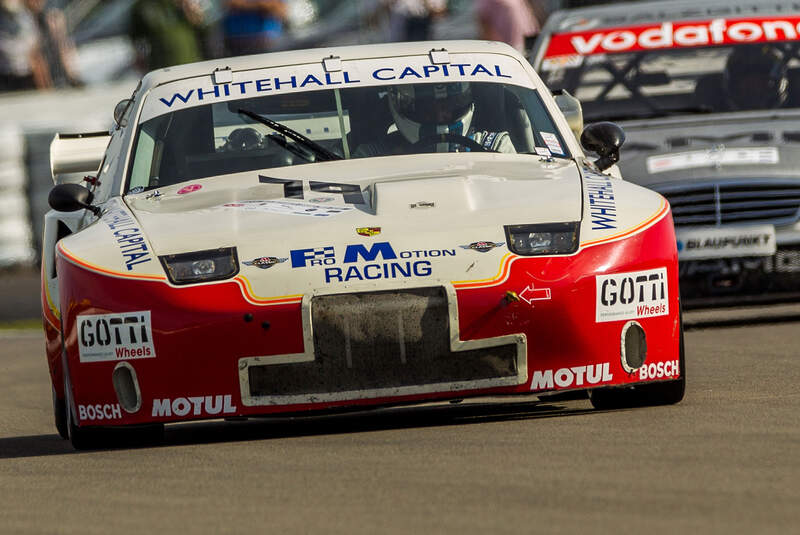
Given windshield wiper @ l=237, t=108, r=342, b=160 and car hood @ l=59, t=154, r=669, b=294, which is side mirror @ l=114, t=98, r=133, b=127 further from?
car hood @ l=59, t=154, r=669, b=294

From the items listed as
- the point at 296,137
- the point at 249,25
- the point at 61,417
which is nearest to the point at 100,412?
the point at 61,417

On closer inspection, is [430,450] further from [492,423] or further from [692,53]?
[692,53]

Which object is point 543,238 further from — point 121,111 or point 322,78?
point 121,111

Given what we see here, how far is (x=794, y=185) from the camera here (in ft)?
30.8

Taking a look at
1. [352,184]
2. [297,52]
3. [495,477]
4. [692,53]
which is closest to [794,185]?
[692,53]

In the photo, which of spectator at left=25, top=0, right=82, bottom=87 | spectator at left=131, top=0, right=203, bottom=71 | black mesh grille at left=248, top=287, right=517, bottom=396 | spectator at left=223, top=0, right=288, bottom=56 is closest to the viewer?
black mesh grille at left=248, top=287, right=517, bottom=396

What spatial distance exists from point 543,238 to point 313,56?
2.08m

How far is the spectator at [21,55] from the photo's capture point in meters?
18.1

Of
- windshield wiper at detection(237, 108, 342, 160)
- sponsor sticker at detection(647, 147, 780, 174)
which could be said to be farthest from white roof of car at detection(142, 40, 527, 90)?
sponsor sticker at detection(647, 147, 780, 174)

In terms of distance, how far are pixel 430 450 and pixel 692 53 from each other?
5.75 meters

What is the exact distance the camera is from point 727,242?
9.28m

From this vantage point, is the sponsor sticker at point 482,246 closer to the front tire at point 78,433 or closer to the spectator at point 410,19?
the front tire at point 78,433

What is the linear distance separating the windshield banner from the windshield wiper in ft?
0.54

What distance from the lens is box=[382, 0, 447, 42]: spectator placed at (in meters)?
18.0
